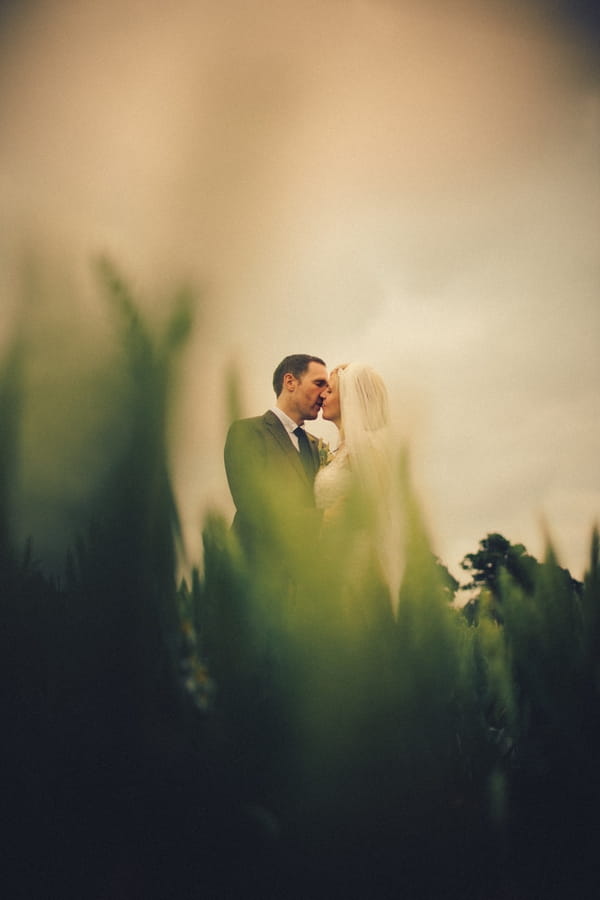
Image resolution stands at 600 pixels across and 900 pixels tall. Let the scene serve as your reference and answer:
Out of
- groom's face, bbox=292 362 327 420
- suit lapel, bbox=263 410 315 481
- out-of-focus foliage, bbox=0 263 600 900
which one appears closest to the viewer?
out-of-focus foliage, bbox=0 263 600 900

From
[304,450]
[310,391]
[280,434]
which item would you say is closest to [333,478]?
[280,434]

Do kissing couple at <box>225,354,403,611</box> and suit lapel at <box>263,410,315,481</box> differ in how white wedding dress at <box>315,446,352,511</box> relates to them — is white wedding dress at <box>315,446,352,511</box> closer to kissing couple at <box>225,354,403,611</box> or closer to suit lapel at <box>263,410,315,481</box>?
suit lapel at <box>263,410,315,481</box>

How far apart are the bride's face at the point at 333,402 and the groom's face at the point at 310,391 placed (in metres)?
0.09

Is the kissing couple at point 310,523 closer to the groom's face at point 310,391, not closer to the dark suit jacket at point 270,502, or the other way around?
the dark suit jacket at point 270,502

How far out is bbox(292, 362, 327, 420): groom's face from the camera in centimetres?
378

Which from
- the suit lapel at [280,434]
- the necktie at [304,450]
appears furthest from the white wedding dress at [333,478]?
the necktie at [304,450]

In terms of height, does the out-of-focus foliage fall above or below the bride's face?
below

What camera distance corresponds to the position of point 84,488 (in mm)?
442

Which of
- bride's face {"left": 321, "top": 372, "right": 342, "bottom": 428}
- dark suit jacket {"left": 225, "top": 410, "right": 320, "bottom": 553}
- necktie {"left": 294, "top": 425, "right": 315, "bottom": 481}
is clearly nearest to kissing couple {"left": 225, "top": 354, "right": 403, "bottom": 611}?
dark suit jacket {"left": 225, "top": 410, "right": 320, "bottom": 553}

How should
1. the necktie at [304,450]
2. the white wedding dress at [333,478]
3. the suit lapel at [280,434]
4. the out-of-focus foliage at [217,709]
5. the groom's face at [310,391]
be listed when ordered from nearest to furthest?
the out-of-focus foliage at [217,709], the white wedding dress at [333,478], the suit lapel at [280,434], the necktie at [304,450], the groom's face at [310,391]

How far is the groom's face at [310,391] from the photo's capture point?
3.78 m

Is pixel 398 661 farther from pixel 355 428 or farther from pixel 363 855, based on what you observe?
pixel 355 428

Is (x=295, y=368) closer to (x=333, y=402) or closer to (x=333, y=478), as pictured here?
(x=333, y=402)

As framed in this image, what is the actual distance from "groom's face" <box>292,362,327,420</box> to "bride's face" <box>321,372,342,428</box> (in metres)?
0.09
